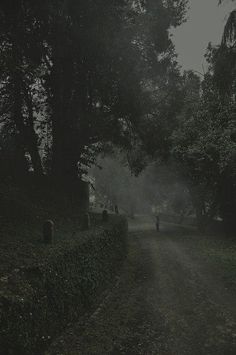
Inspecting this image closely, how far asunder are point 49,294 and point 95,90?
15734mm

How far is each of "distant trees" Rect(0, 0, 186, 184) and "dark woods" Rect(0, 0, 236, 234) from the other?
0.17ft

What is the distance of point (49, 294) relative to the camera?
854 centimetres

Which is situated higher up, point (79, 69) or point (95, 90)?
point (79, 69)

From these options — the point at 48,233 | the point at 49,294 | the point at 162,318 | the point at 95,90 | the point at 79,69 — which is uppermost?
the point at 79,69

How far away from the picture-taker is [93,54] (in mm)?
19359

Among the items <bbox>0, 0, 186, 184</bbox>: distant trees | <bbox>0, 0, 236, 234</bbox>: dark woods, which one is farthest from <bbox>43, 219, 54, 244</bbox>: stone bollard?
<bbox>0, 0, 186, 184</bbox>: distant trees

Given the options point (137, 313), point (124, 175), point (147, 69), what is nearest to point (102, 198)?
point (124, 175)

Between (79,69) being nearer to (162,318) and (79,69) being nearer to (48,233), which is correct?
(48,233)

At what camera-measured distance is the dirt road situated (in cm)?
880

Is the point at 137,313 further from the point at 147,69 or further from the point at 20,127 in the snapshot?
the point at 147,69

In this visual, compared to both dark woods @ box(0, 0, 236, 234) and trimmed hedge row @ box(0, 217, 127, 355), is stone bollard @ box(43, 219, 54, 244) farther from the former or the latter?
dark woods @ box(0, 0, 236, 234)

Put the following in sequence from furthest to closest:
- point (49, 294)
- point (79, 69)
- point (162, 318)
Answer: point (79, 69)
point (162, 318)
point (49, 294)

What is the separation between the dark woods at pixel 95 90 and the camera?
667 inches

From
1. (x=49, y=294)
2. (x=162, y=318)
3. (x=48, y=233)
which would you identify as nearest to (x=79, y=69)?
(x=48, y=233)
